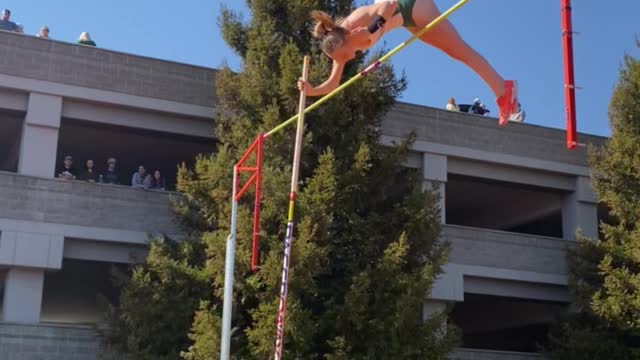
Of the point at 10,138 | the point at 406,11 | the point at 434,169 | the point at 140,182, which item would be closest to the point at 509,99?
the point at 406,11

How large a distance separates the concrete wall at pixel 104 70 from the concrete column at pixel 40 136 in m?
0.47

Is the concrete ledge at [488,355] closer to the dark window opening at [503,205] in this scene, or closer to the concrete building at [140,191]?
the concrete building at [140,191]

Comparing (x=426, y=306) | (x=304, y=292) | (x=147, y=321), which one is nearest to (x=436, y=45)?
(x=304, y=292)

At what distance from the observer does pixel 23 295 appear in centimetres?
1752

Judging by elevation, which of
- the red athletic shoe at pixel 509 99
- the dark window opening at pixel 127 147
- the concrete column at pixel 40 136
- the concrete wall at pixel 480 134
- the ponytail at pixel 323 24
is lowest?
the red athletic shoe at pixel 509 99

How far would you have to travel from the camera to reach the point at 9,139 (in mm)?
22031

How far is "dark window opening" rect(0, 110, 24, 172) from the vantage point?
19.5 m

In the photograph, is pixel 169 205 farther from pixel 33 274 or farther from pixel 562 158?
pixel 562 158

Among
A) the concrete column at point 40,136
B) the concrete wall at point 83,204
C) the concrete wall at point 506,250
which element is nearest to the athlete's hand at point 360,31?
the concrete wall at point 83,204

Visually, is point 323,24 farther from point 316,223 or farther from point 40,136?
point 40,136

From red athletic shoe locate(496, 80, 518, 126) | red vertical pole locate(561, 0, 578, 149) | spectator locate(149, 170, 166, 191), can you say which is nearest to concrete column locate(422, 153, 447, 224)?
spectator locate(149, 170, 166, 191)

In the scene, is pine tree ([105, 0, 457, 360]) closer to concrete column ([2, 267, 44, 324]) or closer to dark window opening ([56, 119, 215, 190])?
concrete column ([2, 267, 44, 324])

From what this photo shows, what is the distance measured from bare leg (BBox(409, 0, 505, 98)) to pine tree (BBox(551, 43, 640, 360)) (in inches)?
467

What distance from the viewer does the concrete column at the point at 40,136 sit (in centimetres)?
1811
